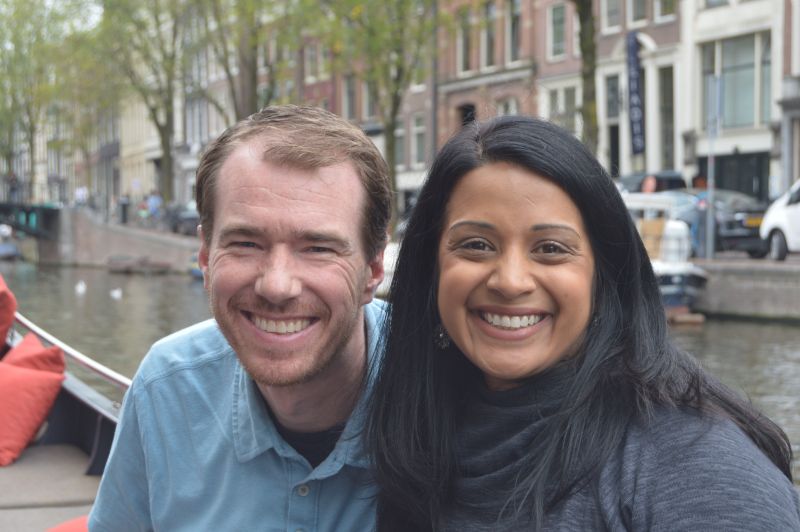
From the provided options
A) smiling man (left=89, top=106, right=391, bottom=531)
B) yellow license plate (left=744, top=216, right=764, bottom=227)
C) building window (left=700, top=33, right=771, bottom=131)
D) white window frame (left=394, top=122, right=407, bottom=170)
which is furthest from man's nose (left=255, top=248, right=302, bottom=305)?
white window frame (left=394, top=122, right=407, bottom=170)

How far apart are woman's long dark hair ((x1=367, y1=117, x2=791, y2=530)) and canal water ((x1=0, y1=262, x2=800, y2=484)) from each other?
1478 mm

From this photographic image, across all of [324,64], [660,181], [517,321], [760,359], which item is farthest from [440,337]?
[324,64]

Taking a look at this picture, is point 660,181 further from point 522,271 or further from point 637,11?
point 522,271

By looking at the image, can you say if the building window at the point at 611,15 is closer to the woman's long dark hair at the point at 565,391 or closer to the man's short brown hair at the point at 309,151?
the man's short brown hair at the point at 309,151

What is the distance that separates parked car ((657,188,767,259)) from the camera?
17422 millimetres

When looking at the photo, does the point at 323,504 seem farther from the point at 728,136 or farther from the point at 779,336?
the point at 728,136

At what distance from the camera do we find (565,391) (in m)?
1.81

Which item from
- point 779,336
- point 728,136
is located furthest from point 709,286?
point 728,136

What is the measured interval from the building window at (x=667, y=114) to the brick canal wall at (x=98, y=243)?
1112 centimetres

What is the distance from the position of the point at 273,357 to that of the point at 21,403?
109 inches

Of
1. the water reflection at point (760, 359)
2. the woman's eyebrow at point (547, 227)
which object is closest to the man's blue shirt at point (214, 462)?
the woman's eyebrow at point (547, 227)

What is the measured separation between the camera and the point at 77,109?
1756 inches

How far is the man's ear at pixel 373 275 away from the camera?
2318mm

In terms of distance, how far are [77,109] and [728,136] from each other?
27152mm
